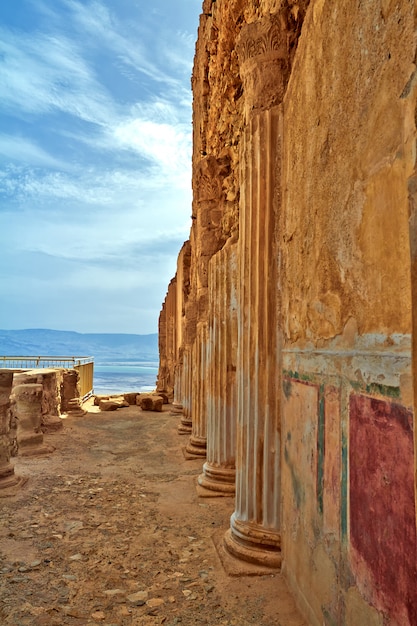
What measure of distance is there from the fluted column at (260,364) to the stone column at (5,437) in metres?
3.28

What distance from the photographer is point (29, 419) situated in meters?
7.97

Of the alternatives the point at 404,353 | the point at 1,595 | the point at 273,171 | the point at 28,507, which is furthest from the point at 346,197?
the point at 28,507

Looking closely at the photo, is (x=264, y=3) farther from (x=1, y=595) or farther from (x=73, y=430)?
(x=73, y=430)

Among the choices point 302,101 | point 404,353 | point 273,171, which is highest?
point 302,101

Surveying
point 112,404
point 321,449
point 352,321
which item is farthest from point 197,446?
point 112,404

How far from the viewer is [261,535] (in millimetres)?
3359

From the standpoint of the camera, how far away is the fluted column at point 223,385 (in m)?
5.32

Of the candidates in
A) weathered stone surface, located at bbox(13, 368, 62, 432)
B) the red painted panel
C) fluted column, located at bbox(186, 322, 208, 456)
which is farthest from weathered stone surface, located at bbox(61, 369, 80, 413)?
the red painted panel

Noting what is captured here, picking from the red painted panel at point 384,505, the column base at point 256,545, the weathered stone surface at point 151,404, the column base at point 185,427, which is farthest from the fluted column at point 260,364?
the weathered stone surface at point 151,404

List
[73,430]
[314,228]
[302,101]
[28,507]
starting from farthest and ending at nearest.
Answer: [73,430] → [28,507] → [302,101] → [314,228]

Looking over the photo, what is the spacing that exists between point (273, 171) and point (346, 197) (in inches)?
57.4

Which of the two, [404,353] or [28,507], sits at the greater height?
[404,353]

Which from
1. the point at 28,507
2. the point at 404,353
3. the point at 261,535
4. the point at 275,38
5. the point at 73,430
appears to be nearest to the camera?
the point at 404,353

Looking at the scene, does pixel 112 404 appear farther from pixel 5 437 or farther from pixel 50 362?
pixel 5 437
